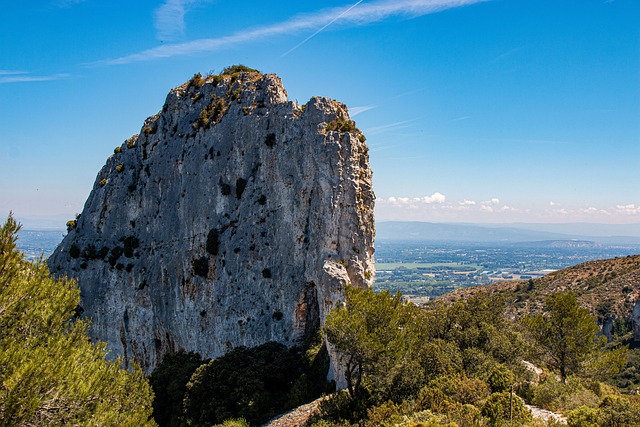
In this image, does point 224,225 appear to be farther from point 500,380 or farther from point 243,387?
point 500,380

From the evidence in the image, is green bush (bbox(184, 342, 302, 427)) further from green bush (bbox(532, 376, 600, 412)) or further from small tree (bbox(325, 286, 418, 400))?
green bush (bbox(532, 376, 600, 412))

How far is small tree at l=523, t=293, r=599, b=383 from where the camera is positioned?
26656mm

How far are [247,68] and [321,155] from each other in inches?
854

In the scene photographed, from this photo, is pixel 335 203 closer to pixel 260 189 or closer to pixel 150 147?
pixel 260 189

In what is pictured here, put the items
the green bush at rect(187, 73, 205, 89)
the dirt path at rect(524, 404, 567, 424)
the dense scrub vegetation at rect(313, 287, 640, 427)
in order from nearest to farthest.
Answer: the dense scrub vegetation at rect(313, 287, 640, 427) → the dirt path at rect(524, 404, 567, 424) → the green bush at rect(187, 73, 205, 89)

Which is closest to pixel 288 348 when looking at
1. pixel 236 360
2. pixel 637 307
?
pixel 236 360

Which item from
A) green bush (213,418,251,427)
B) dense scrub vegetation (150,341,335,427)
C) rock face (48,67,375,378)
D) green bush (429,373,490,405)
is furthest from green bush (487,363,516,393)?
green bush (213,418,251,427)

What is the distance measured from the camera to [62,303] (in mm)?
15047

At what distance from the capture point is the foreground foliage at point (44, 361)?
11570 millimetres

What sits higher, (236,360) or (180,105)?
(180,105)

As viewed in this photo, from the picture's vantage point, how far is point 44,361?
12.1 meters

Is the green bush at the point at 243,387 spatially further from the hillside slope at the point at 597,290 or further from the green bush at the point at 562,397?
the hillside slope at the point at 597,290

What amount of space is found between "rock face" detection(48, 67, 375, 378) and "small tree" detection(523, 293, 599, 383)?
1170 cm

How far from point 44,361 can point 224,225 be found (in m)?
30.3
